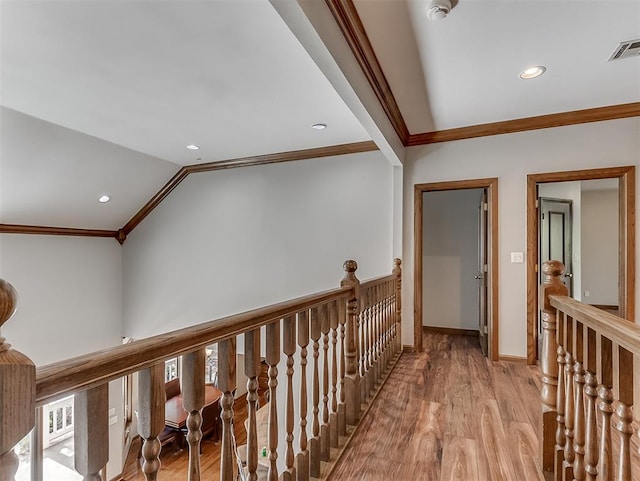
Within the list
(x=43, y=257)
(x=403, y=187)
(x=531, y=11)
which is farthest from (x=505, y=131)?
(x=43, y=257)

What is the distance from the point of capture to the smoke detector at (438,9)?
1.78 m

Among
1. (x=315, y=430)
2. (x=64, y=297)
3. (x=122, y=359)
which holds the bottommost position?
(x=315, y=430)

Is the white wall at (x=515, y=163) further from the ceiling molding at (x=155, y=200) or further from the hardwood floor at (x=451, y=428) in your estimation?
the ceiling molding at (x=155, y=200)

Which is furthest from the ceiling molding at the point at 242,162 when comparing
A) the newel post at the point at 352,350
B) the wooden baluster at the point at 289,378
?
the wooden baluster at the point at 289,378

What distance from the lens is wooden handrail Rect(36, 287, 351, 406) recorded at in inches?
22.3

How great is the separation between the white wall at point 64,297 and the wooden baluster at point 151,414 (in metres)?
5.10

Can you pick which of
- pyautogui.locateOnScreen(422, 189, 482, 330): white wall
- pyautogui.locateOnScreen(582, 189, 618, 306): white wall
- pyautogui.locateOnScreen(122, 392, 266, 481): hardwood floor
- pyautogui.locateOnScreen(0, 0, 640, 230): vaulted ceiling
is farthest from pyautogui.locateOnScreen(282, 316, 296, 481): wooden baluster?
pyautogui.locateOnScreen(582, 189, 618, 306): white wall

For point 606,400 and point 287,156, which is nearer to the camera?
point 606,400

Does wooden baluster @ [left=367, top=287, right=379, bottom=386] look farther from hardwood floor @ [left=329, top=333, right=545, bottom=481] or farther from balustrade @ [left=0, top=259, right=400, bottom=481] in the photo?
balustrade @ [left=0, top=259, right=400, bottom=481]

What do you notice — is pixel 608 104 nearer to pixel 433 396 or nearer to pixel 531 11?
pixel 531 11

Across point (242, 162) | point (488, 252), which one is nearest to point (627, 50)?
point (488, 252)

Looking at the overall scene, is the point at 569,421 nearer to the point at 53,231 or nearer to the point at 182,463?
the point at 182,463

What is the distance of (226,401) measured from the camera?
0.97 meters

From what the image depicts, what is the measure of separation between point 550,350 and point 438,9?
1.82 metres
